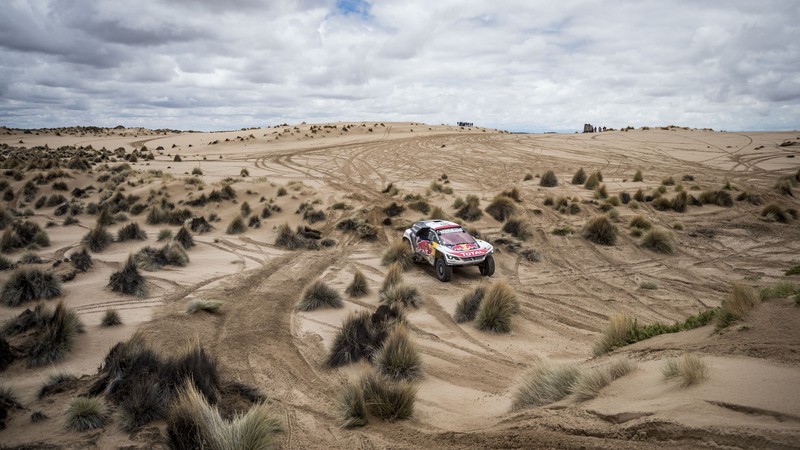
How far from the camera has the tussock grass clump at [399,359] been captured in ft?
26.2

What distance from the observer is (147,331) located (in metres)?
9.85

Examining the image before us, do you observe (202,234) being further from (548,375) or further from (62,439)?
(548,375)

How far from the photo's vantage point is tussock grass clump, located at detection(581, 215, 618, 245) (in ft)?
59.4

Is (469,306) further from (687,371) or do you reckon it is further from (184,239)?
(184,239)

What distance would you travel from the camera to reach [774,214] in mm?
19828

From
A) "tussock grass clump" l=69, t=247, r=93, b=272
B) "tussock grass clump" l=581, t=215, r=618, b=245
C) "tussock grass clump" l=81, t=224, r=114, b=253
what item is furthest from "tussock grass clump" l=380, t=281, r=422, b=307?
"tussock grass clump" l=81, t=224, r=114, b=253

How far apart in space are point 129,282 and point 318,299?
5.82 m

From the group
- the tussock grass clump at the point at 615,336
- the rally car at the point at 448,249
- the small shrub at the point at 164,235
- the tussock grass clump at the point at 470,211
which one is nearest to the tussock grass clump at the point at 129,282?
the small shrub at the point at 164,235

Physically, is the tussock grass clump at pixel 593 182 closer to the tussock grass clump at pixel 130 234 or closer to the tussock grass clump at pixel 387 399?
the tussock grass clump at pixel 387 399

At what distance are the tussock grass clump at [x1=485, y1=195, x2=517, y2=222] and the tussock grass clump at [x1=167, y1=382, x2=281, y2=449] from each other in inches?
704

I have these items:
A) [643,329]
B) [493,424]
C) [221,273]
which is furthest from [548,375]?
[221,273]

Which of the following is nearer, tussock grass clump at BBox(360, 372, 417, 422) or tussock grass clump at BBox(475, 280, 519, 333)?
tussock grass clump at BBox(360, 372, 417, 422)

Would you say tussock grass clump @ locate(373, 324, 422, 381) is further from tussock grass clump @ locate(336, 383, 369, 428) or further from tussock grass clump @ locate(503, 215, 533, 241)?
tussock grass clump @ locate(503, 215, 533, 241)

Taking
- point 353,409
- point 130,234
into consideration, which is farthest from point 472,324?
point 130,234
